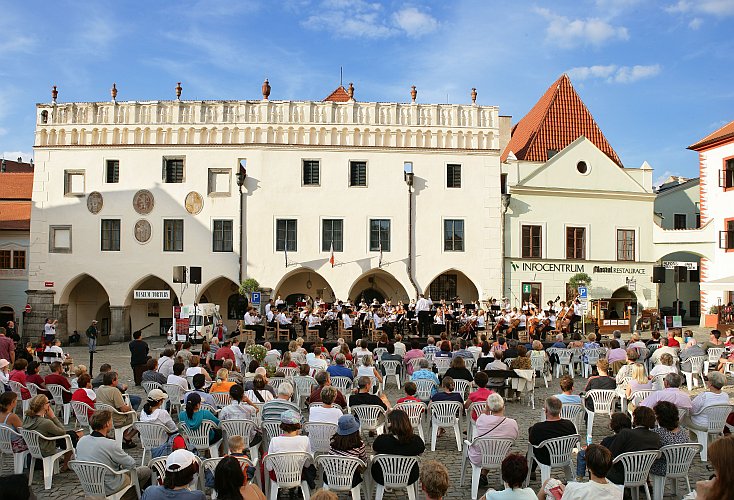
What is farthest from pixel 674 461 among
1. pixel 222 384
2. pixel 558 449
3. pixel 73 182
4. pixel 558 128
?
pixel 558 128

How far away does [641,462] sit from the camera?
682 centimetres

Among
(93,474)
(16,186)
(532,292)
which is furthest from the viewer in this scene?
(16,186)

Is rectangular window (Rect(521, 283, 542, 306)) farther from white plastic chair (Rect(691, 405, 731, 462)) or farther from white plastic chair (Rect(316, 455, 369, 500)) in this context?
white plastic chair (Rect(316, 455, 369, 500))

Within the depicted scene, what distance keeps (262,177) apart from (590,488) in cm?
2524

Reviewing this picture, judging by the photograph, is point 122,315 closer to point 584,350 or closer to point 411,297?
point 411,297

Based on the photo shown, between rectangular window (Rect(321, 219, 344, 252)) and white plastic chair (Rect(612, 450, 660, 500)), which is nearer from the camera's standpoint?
white plastic chair (Rect(612, 450, 660, 500))

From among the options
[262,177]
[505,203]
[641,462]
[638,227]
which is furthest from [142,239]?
[641,462]

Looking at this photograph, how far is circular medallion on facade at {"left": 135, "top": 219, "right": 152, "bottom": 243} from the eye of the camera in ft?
95.8

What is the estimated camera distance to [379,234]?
1150 inches

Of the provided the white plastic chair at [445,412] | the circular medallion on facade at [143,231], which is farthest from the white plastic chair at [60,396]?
the circular medallion on facade at [143,231]

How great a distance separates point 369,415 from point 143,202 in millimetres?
22889

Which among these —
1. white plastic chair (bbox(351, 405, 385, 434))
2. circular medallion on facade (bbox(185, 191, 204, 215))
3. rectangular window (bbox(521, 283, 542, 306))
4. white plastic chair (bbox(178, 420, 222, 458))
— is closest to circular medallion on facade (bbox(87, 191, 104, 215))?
circular medallion on facade (bbox(185, 191, 204, 215))

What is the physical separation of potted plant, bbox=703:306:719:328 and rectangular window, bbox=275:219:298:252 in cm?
1895

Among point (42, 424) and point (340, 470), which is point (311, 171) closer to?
point (42, 424)
